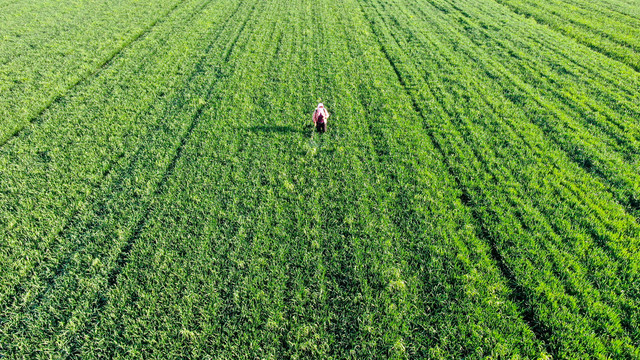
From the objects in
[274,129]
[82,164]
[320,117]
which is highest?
[320,117]

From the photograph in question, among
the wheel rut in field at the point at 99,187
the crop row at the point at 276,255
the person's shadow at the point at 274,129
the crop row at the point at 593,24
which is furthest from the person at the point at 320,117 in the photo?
the crop row at the point at 593,24

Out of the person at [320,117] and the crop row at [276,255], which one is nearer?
the crop row at [276,255]

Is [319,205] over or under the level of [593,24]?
under

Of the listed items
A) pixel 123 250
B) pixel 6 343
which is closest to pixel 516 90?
pixel 123 250

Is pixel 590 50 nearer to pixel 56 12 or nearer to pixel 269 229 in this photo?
pixel 269 229

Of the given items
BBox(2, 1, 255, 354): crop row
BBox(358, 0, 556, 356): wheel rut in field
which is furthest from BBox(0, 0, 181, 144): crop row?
BBox(358, 0, 556, 356): wheel rut in field

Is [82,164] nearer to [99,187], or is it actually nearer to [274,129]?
[99,187]

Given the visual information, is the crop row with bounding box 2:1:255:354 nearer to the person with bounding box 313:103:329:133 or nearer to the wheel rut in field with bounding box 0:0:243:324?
the wheel rut in field with bounding box 0:0:243:324

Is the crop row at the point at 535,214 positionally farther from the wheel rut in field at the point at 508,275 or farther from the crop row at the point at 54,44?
the crop row at the point at 54,44

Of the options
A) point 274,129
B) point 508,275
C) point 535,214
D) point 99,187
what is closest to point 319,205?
point 274,129
